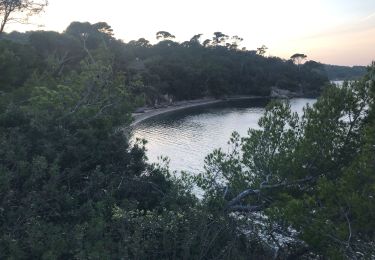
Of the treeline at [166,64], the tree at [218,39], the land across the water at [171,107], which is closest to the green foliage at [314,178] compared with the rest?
the treeline at [166,64]

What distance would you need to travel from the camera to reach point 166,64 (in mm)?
88625

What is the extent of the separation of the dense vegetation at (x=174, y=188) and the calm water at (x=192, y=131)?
1948 centimetres

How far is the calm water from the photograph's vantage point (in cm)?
4150

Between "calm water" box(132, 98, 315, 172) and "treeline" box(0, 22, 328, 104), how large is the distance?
597cm

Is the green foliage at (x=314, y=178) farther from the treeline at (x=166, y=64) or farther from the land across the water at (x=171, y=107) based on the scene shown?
the land across the water at (x=171, y=107)

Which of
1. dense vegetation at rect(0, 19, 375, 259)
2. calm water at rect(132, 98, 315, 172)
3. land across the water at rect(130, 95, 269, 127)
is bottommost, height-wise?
calm water at rect(132, 98, 315, 172)

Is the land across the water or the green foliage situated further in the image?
the land across the water

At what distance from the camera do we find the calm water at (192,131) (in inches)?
1634

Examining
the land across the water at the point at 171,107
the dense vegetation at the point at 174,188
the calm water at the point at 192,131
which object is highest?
the dense vegetation at the point at 174,188

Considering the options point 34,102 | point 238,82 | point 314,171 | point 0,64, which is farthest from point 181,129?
point 238,82

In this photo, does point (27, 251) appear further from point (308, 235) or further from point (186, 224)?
point (308, 235)

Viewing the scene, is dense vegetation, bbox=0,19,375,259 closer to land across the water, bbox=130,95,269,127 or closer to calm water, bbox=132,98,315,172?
calm water, bbox=132,98,315,172

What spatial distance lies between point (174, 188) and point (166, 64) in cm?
7823

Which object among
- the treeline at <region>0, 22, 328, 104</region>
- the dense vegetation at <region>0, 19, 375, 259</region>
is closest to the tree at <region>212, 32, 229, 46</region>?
the treeline at <region>0, 22, 328, 104</region>
